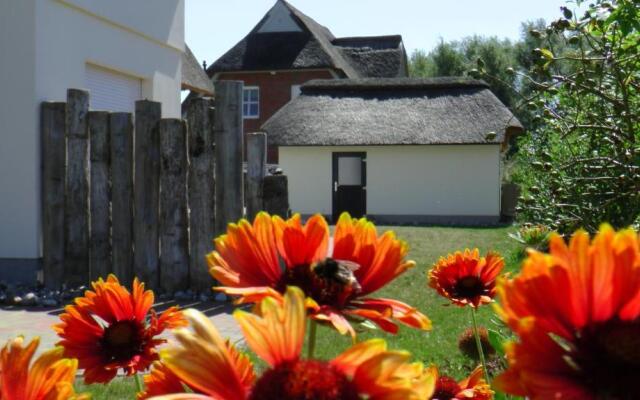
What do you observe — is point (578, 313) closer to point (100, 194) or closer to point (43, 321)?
point (43, 321)

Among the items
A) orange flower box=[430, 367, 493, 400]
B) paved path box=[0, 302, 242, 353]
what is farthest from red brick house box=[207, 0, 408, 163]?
orange flower box=[430, 367, 493, 400]

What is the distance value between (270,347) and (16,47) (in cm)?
896

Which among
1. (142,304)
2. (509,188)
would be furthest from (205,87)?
(142,304)

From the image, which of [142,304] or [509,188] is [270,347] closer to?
[142,304]

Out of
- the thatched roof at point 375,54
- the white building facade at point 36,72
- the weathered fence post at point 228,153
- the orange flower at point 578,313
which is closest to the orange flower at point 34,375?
the orange flower at point 578,313

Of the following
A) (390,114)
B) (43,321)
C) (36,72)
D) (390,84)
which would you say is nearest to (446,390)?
(43,321)

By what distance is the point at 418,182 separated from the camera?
2455 centimetres

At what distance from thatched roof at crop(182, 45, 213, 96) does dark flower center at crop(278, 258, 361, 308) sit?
13.7m

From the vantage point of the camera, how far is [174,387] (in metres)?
0.90

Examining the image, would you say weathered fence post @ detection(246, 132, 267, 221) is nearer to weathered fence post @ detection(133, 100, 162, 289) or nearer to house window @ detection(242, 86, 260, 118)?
weathered fence post @ detection(133, 100, 162, 289)

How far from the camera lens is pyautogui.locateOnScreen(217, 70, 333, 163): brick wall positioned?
3148 cm

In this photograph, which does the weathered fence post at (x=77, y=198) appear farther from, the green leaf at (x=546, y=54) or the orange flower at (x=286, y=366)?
the orange flower at (x=286, y=366)

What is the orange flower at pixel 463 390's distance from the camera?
4.22ft

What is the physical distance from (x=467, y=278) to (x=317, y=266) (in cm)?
110
